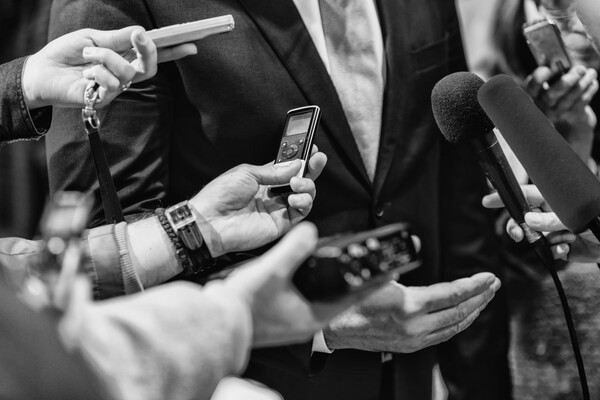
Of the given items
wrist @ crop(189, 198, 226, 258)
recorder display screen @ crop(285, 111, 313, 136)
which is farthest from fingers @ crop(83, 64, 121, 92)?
recorder display screen @ crop(285, 111, 313, 136)

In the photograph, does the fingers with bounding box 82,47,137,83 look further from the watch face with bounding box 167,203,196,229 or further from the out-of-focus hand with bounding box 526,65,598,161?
the out-of-focus hand with bounding box 526,65,598,161

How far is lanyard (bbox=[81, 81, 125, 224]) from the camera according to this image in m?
1.01

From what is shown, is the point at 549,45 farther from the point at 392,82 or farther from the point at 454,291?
the point at 454,291

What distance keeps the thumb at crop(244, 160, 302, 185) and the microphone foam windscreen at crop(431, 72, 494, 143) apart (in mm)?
232

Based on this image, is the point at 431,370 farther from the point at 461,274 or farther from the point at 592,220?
the point at 592,220

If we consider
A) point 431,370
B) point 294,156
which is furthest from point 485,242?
point 294,156

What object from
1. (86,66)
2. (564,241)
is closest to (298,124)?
(86,66)

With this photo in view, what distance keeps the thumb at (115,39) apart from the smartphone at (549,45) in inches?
35.1

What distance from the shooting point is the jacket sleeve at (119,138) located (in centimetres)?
119

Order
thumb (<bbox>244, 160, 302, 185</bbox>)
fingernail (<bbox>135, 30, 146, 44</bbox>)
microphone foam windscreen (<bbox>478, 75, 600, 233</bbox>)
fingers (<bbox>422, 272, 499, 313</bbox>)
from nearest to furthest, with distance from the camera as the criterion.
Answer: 1. microphone foam windscreen (<bbox>478, 75, 600, 233</bbox>)
2. fingernail (<bbox>135, 30, 146, 44</bbox>)
3. fingers (<bbox>422, 272, 499, 313</bbox>)
4. thumb (<bbox>244, 160, 302, 185</bbox>)

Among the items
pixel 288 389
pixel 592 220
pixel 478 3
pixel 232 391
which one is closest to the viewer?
pixel 232 391

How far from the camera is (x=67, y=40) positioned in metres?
1.05

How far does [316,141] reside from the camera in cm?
134

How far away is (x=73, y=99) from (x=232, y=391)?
22.7 inches
